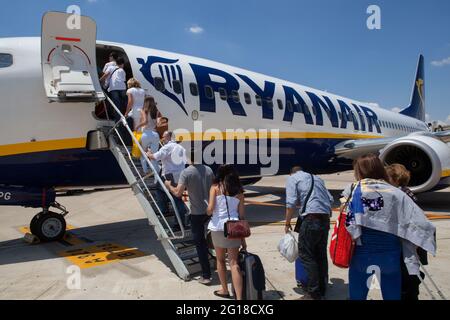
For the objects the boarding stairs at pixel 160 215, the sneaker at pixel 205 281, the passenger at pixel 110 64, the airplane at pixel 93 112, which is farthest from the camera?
the passenger at pixel 110 64

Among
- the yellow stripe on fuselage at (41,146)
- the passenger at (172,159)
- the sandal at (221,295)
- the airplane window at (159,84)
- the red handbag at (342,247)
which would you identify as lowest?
the sandal at (221,295)

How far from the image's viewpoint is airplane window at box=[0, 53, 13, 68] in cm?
603

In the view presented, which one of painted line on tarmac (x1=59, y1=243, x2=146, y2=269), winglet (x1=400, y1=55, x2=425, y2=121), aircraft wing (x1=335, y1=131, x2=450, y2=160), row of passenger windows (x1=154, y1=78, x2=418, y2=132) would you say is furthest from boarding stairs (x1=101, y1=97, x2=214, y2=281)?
winglet (x1=400, y1=55, x2=425, y2=121)

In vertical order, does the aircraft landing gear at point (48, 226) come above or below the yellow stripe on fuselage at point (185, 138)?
below

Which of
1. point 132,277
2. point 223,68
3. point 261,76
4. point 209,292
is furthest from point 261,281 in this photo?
point 261,76

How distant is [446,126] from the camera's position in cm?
4719

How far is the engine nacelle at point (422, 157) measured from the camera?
9.70m

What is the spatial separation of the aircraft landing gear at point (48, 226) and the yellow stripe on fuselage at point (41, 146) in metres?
1.36

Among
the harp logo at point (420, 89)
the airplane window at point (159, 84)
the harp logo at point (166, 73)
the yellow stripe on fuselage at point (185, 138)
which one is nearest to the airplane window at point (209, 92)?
the harp logo at point (166, 73)

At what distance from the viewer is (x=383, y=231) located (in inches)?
117

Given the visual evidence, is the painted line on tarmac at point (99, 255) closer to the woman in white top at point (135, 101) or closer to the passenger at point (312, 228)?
the woman in white top at point (135, 101)

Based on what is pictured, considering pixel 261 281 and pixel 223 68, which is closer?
pixel 261 281
